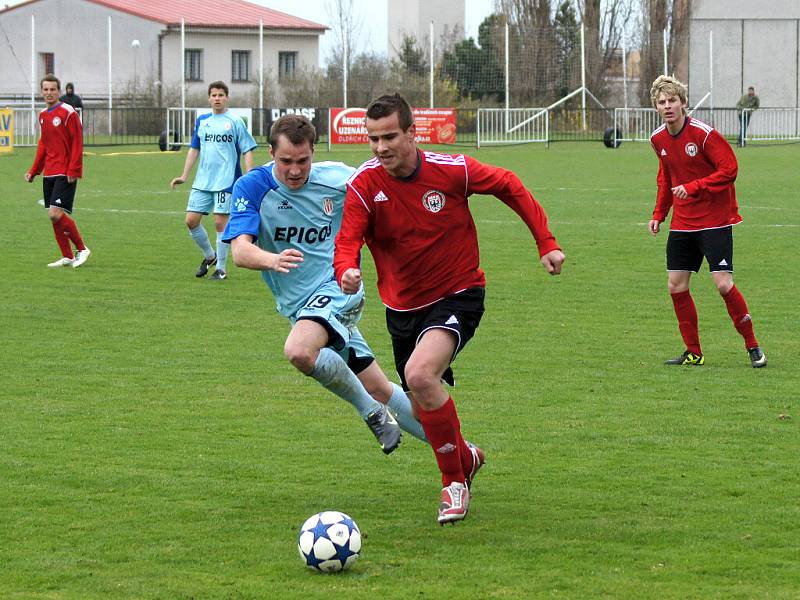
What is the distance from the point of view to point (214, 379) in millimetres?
8656

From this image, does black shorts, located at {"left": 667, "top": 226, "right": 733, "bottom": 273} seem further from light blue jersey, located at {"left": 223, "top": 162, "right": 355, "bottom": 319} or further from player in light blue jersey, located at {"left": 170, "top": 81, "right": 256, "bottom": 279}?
player in light blue jersey, located at {"left": 170, "top": 81, "right": 256, "bottom": 279}

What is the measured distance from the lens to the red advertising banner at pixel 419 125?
3734 cm

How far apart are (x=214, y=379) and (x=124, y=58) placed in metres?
52.6

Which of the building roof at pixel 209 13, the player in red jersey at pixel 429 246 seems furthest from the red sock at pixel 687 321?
the building roof at pixel 209 13

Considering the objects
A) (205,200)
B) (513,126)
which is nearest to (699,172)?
(205,200)

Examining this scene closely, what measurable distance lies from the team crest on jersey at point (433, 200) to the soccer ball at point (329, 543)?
1.43 metres

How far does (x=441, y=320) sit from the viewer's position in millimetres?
5613

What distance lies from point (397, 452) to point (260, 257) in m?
1.49

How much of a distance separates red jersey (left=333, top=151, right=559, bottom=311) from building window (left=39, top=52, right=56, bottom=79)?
56820 mm

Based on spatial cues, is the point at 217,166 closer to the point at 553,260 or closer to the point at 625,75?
the point at 553,260

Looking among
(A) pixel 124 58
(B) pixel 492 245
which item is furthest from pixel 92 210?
(A) pixel 124 58

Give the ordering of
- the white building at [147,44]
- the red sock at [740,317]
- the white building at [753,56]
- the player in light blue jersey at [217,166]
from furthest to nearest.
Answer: the white building at [147,44], the white building at [753,56], the player in light blue jersey at [217,166], the red sock at [740,317]

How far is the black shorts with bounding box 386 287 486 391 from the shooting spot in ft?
18.5

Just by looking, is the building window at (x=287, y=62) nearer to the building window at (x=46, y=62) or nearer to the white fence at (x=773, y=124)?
the building window at (x=46, y=62)
